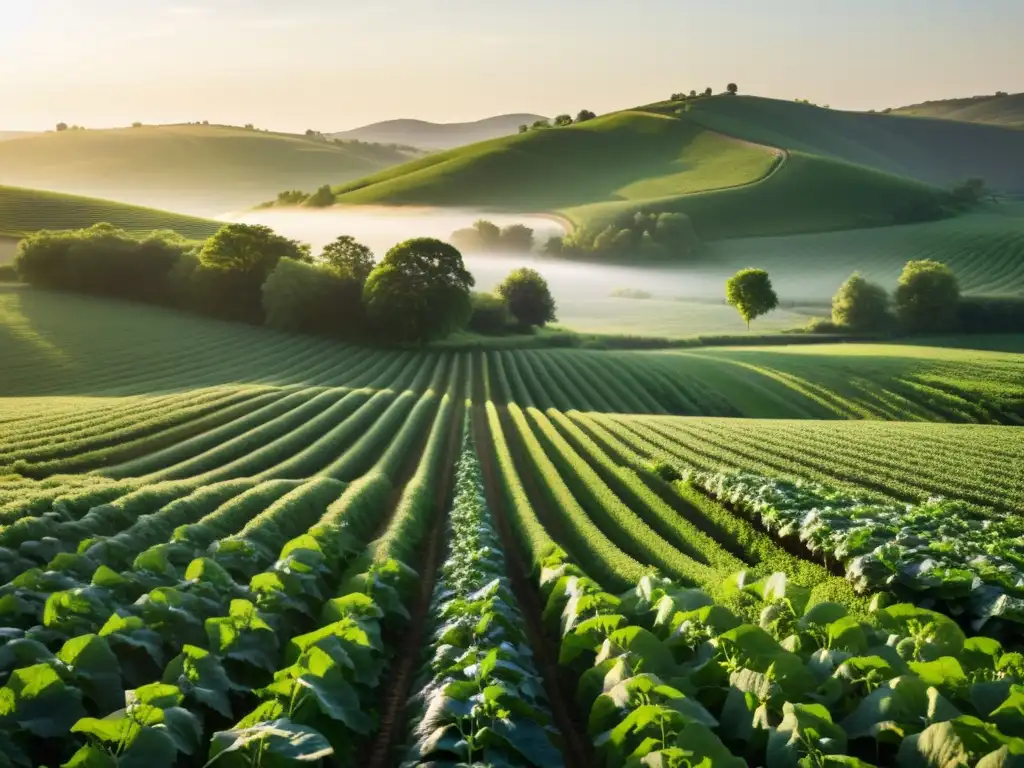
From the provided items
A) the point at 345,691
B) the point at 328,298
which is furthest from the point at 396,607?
the point at 328,298

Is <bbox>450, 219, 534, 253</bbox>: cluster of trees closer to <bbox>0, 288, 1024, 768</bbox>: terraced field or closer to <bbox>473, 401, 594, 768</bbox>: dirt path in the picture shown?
<bbox>0, 288, 1024, 768</bbox>: terraced field

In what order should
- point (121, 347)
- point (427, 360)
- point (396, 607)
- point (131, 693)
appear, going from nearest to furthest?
point (131, 693)
point (396, 607)
point (121, 347)
point (427, 360)

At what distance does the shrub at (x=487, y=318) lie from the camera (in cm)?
7762

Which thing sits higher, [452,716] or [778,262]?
[778,262]

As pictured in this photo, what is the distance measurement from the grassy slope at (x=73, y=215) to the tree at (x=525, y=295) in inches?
2007

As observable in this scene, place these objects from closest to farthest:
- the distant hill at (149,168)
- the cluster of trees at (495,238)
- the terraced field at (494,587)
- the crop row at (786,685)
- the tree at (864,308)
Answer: the crop row at (786,685)
the terraced field at (494,587)
the tree at (864,308)
the cluster of trees at (495,238)
the distant hill at (149,168)

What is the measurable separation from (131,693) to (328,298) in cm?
6417

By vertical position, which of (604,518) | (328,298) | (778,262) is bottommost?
(604,518)

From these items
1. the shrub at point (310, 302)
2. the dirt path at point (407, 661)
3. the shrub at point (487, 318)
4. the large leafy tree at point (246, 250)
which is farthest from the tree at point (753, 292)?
the dirt path at point (407, 661)

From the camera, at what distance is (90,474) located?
75.3 ft

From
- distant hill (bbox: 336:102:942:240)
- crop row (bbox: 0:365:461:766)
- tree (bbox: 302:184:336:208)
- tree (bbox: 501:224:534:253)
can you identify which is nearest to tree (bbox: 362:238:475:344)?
crop row (bbox: 0:365:461:766)

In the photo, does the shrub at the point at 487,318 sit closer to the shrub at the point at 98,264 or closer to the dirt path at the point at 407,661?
the shrub at the point at 98,264

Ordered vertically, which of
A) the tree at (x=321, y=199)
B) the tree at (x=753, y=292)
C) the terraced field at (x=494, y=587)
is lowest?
the terraced field at (x=494, y=587)

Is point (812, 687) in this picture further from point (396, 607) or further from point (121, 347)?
point (121, 347)
